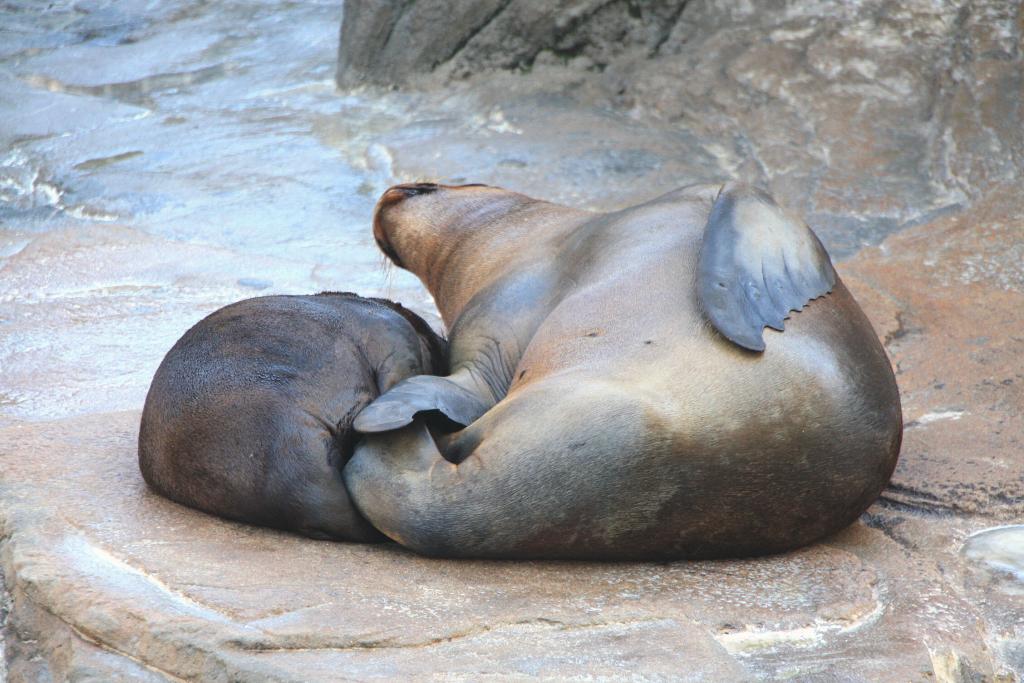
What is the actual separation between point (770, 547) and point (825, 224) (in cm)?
337

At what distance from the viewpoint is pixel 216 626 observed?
266 centimetres

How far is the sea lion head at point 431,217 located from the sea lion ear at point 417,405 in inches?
55.7

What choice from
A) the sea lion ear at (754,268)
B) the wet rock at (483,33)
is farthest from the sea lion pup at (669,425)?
the wet rock at (483,33)

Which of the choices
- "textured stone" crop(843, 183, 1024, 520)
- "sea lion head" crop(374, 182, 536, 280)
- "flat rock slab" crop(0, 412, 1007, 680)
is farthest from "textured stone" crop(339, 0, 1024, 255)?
"flat rock slab" crop(0, 412, 1007, 680)

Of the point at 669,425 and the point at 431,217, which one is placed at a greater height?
the point at 669,425

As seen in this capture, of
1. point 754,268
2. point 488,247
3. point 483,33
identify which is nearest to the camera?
point 754,268

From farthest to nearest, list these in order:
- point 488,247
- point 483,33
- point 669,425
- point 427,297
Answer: point 483,33, point 427,297, point 488,247, point 669,425

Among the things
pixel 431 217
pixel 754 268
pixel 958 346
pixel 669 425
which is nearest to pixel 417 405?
pixel 669 425

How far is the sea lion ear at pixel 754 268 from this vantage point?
333 cm

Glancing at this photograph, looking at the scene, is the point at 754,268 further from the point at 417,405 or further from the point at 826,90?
the point at 826,90

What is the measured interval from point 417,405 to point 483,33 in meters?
5.42

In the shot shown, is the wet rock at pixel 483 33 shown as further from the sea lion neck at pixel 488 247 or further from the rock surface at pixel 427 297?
the sea lion neck at pixel 488 247

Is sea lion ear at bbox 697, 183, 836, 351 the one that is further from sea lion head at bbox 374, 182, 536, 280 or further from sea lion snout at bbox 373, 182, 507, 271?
sea lion snout at bbox 373, 182, 507, 271

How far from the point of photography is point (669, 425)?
3105 millimetres
